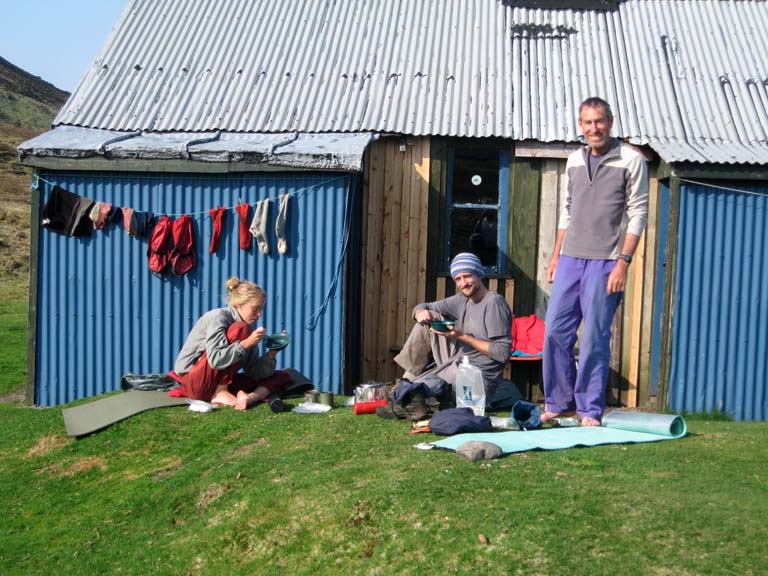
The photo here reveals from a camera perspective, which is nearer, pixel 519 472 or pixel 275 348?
pixel 519 472

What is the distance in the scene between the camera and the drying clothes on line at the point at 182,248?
9.92m

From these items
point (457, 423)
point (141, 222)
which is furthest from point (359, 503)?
point (141, 222)

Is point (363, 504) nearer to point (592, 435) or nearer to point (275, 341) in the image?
point (592, 435)

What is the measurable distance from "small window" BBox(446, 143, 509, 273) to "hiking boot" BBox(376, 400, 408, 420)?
11.7ft

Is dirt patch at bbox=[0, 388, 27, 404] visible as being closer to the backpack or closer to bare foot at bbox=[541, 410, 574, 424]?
the backpack

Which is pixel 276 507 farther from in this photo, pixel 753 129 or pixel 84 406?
pixel 753 129

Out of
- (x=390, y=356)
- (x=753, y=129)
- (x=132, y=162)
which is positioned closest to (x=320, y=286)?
(x=390, y=356)

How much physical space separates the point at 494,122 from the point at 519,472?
5758 mm

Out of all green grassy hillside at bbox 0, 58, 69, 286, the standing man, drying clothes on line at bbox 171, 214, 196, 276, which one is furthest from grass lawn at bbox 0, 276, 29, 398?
the standing man

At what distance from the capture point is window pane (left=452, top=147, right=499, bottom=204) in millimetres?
10586

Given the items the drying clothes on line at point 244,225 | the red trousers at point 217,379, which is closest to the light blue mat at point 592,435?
the red trousers at point 217,379

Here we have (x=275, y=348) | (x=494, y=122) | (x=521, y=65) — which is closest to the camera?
(x=275, y=348)

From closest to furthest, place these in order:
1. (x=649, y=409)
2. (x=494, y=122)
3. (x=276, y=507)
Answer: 1. (x=276, y=507)
2. (x=649, y=409)
3. (x=494, y=122)

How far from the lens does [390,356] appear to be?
10539 millimetres
